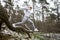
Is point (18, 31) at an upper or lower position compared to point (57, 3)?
lower

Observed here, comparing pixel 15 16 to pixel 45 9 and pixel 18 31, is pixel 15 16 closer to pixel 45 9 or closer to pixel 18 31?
pixel 18 31

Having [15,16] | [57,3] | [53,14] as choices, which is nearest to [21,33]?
[15,16]

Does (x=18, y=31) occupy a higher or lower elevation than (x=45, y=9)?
lower

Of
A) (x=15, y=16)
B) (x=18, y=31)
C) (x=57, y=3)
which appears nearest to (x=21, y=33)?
(x=18, y=31)

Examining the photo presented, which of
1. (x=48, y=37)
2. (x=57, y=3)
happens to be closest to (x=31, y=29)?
(x=48, y=37)

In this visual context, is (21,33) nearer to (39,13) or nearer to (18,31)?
(18,31)

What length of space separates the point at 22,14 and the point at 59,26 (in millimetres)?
533

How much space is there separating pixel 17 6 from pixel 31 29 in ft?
1.21

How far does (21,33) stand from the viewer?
1.77 m

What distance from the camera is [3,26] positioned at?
1761 mm

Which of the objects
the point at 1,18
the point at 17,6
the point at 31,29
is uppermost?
the point at 17,6

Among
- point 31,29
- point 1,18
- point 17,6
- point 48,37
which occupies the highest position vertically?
point 17,6

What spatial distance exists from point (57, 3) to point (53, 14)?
0.16 m

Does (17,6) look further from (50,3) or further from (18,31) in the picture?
(50,3)
